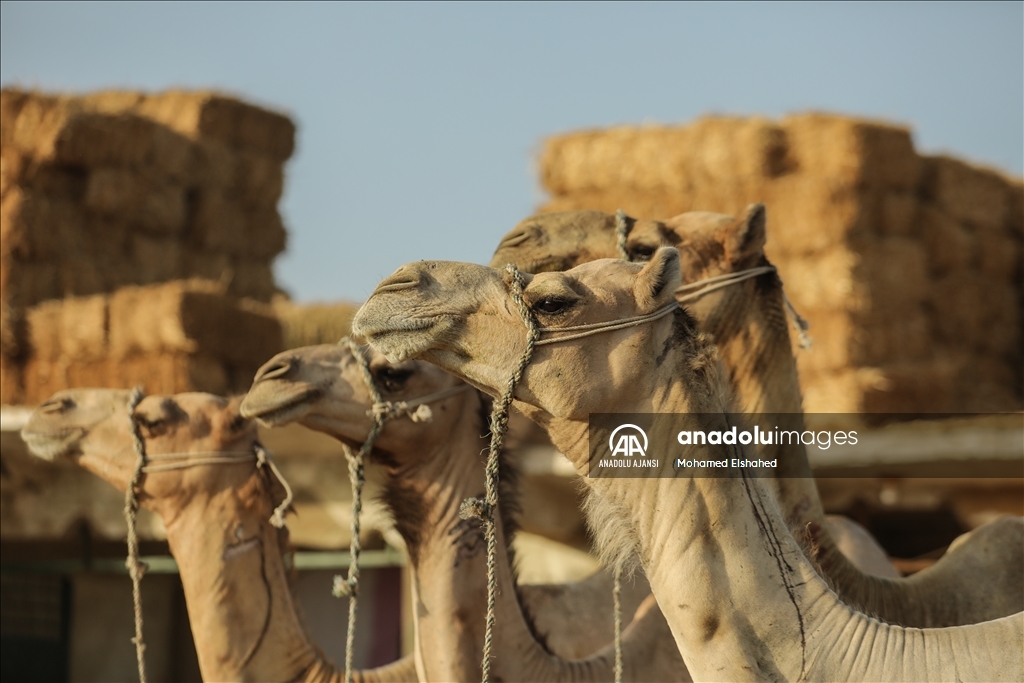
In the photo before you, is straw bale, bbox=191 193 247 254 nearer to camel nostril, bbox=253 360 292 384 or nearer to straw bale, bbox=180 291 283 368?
straw bale, bbox=180 291 283 368

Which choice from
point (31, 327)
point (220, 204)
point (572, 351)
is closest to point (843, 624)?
point (572, 351)

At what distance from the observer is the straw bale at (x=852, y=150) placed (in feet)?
34.6

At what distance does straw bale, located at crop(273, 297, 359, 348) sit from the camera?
1074 cm

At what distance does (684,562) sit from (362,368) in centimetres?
197

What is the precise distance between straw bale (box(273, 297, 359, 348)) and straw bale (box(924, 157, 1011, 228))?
501 cm

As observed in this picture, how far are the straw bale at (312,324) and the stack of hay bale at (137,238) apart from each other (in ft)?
2.88

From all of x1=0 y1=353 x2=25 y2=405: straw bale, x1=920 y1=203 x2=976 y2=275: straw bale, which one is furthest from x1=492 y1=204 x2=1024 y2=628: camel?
x1=920 y1=203 x2=976 y2=275: straw bale

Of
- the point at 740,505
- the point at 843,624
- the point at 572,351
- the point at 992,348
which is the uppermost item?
the point at 992,348

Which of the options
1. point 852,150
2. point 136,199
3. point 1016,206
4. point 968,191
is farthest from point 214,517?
point 1016,206

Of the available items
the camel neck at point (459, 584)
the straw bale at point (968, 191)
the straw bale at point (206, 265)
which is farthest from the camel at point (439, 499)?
the straw bale at point (968, 191)

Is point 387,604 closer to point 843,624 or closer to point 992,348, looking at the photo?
point 992,348

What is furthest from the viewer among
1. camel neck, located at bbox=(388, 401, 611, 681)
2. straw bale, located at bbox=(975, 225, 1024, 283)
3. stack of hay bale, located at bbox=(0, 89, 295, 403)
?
straw bale, located at bbox=(975, 225, 1024, 283)

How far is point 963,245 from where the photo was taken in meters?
11.4

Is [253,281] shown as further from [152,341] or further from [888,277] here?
[888,277]
